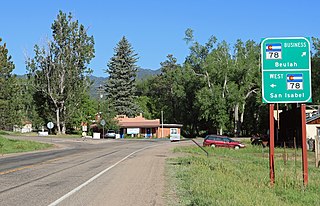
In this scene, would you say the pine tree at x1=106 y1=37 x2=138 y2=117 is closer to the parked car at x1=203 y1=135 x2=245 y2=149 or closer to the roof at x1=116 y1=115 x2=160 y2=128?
the roof at x1=116 y1=115 x2=160 y2=128

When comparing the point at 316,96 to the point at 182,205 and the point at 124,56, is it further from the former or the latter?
the point at 182,205

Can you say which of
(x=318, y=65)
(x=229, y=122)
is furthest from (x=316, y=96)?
(x=229, y=122)

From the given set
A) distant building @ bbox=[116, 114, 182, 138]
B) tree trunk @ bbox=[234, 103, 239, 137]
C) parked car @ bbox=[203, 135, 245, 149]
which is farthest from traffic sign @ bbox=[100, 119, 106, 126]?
parked car @ bbox=[203, 135, 245, 149]

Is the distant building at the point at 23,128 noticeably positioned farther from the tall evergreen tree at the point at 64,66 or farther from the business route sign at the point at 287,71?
the business route sign at the point at 287,71

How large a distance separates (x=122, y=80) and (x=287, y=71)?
3483 inches

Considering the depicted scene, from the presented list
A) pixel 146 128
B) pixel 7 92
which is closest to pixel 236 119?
pixel 146 128

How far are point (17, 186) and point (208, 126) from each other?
270ft

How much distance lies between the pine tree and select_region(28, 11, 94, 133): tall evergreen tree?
58.8ft

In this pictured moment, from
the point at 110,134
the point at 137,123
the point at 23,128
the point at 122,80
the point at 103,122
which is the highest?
the point at 122,80

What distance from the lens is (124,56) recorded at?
107 m

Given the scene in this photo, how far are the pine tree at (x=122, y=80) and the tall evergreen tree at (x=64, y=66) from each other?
58.8ft

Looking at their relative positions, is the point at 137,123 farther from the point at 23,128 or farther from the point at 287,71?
the point at 287,71

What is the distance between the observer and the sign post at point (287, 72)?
14.9 metres

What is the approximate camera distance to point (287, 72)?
49.1 feet
